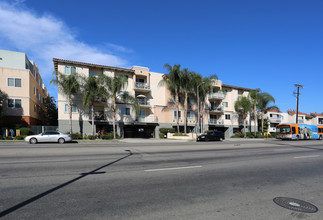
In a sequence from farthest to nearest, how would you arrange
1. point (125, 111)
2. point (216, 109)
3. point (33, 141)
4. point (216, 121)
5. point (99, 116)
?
point (216, 109), point (216, 121), point (125, 111), point (99, 116), point (33, 141)

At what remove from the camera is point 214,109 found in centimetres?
4297

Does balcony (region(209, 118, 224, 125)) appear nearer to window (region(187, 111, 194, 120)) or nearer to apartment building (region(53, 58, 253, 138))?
apartment building (region(53, 58, 253, 138))

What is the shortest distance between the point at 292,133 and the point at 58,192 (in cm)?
3600

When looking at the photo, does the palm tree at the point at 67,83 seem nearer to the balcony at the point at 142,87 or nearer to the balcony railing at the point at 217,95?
the balcony at the point at 142,87

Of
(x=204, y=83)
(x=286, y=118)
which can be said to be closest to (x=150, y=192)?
(x=204, y=83)

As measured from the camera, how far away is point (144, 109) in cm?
3584

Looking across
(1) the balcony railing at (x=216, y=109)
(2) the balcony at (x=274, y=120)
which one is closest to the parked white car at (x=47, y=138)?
(1) the balcony railing at (x=216, y=109)

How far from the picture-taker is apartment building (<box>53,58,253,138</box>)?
3036 cm

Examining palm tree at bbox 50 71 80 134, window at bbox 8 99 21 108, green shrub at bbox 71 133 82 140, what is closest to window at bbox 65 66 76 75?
palm tree at bbox 50 71 80 134

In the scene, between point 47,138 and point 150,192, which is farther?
point 47,138

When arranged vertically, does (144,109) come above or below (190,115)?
above

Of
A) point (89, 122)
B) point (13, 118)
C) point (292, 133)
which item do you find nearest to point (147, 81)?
point (89, 122)

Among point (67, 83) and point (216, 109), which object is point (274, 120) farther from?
point (67, 83)

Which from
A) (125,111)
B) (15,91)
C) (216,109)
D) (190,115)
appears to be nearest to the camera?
(15,91)
